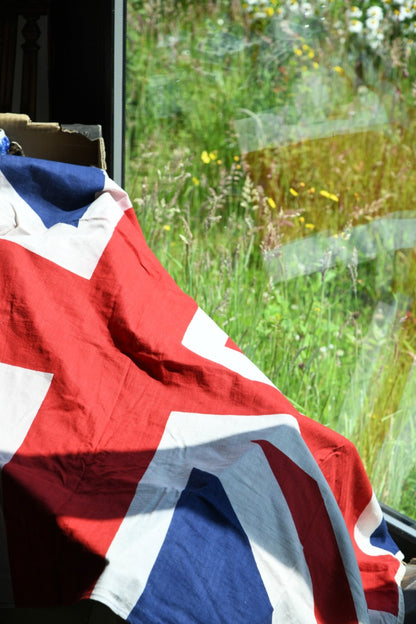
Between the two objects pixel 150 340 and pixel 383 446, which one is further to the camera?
pixel 383 446

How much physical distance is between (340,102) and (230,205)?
0.55 metres

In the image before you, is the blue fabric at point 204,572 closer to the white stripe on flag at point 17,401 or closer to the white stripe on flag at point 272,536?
the white stripe on flag at point 272,536

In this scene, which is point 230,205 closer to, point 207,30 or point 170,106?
point 170,106

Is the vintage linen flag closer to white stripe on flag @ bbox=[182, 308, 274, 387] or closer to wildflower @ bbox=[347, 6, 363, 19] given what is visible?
white stripe on flag @ bbox=[182, 308, 274, 387]

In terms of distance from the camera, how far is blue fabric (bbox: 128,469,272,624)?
2.92ft

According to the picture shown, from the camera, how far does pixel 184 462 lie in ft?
3.63

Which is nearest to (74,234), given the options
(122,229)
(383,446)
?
(122,229)

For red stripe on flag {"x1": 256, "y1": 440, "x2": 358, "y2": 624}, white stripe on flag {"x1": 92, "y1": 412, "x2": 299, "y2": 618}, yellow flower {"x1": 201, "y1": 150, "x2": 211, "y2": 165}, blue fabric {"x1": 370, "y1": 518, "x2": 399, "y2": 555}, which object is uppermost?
yellow flower {"x1": 201, "y1": 150, "x2": 211, "y2": 165}

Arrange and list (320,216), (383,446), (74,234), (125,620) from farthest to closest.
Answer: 1. (320,216)
2. (383,446)
3. (74,234)
4. (125,620)

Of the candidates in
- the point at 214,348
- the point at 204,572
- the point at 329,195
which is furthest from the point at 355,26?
the point at 204,572

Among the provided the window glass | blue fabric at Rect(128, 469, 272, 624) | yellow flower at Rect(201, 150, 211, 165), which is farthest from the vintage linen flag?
yellow flower at Rect(201, 150, 211, 165)

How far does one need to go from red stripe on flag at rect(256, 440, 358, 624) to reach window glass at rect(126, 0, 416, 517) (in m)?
0.87

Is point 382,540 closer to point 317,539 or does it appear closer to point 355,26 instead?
point 317,539

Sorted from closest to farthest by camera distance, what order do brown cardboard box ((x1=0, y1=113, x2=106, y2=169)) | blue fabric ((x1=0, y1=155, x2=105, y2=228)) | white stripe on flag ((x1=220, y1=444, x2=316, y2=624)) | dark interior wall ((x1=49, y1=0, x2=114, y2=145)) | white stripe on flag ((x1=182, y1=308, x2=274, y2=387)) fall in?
white stripe on flag ((x1=220, y1=444, x2=316, y2=624)) → white stripe on flag ((x1=182, y1=308, x2=274, y2=387)) → blue fabric ((x1=0, y1=155, x2=105, y2=228)) → brown cardboard box ((x1=0, y1=113, x2=106, y2=169)) → dark interior wall ((x1=49, y1=0, x2=114, y2=145))
